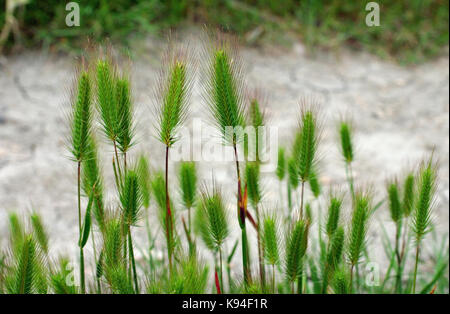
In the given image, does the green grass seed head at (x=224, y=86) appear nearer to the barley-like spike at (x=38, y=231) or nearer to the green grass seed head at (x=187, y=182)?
the green grass seed head at (x=187, y=182)

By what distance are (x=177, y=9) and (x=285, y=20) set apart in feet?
1.79

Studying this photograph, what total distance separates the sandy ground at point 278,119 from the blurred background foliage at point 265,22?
0.09 m

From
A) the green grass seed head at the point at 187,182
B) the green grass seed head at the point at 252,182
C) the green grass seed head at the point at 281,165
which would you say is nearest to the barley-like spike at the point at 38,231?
the green grass seed head at the point at 187,182

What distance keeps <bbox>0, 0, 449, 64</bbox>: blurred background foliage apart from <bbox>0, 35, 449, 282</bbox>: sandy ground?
9cm

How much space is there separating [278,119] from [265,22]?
758mm

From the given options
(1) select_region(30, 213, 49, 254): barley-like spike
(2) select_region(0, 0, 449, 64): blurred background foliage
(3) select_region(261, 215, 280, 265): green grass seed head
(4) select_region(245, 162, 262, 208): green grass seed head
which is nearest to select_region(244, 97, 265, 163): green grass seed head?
(4) select_region(245, 162, 262, 208): green grass seed head

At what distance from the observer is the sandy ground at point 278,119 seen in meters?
1.94

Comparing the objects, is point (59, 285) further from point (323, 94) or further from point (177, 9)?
point (177, 9)

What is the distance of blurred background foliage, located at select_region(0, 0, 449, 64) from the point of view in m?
2.72

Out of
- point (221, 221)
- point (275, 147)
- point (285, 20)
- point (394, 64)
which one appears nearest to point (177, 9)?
point (285, 20)

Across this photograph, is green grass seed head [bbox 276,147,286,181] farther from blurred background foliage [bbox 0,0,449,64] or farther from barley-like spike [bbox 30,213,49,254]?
blurred background foliage [bbox 0,0,449,64]

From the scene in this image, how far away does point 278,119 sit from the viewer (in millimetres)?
2436

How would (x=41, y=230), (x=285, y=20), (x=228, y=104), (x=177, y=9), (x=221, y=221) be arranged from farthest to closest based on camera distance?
(x=285, y=20) → (x=177, y=9) → (x=41, y=230) → (x=221, y=221) → (x=228, y=104)
